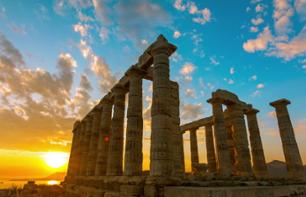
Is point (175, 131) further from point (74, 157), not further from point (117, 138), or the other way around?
point (74, 157)

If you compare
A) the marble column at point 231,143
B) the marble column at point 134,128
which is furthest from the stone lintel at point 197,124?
the marble column at point 134,128

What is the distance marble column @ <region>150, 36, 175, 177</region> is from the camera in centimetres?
1237

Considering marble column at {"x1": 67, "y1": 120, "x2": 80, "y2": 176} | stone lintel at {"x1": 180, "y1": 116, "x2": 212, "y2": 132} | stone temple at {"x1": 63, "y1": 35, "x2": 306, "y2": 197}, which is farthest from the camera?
marble column at {"x1": 67, "y1": 120, "x2": 80, "y2": 176}

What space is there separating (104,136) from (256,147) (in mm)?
19034

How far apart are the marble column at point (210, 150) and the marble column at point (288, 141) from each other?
922 centimetres

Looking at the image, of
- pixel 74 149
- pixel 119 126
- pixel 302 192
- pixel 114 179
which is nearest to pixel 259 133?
pixel 302 192

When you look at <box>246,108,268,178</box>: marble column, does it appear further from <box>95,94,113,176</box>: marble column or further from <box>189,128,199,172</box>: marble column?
<box>95,94,113,176</box>: marble column

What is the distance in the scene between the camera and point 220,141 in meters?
22.6

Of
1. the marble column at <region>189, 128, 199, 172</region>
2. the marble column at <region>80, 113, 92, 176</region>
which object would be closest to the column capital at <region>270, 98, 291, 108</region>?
the marble column at <region>189, 128, 199, 172</region>

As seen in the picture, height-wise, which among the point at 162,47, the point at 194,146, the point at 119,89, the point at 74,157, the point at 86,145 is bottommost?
the point at 74,157

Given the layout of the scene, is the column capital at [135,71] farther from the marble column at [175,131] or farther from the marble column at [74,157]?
the marble column at [74,157]

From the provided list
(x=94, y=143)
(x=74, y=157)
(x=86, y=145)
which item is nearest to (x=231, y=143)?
(x=94, y=143)

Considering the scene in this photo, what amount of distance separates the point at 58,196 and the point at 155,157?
15573 mm

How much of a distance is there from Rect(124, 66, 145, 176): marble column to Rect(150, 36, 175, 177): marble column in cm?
336
